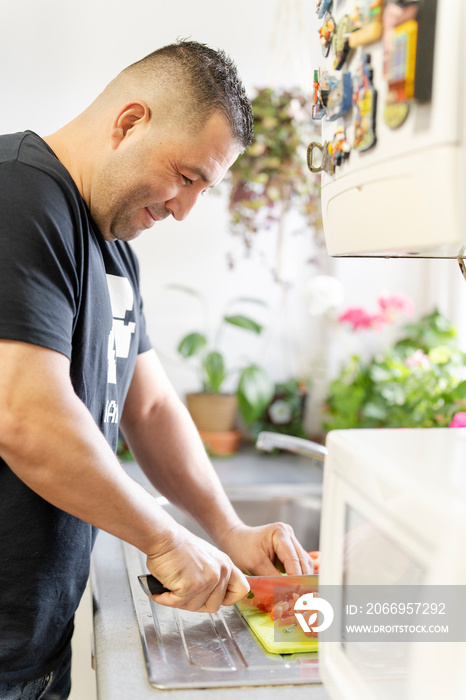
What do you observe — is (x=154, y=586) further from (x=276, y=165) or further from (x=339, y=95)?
(x=276, y=165)

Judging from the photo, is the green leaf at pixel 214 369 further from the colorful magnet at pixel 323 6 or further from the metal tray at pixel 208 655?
the colorful magnet at pixel 323 6

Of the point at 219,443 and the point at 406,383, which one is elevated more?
the point at 406,383

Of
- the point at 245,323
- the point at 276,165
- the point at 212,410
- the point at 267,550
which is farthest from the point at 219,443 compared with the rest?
the point at 267,550

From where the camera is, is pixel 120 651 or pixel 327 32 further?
pixel 120 651

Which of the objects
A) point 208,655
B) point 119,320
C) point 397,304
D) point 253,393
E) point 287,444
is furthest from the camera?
point 253,393

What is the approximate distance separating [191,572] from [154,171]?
52 centimetres

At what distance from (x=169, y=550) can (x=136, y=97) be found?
60 cm

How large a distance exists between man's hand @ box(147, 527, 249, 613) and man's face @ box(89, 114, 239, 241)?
436 millimetres

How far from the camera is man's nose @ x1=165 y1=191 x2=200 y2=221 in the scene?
3.30 feet

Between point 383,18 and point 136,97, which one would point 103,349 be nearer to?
point 136,97

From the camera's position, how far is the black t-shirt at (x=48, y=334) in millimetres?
788

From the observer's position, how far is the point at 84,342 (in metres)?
0.93

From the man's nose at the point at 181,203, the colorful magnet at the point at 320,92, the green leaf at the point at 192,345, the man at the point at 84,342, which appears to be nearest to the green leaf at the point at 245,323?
the green leaf at the point at 192,345

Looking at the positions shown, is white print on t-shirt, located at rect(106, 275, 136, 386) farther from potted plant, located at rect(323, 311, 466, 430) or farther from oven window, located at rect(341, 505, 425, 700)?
potted plant, located at rect(323, 311, 466, 430)
